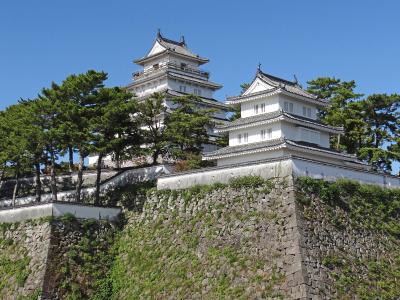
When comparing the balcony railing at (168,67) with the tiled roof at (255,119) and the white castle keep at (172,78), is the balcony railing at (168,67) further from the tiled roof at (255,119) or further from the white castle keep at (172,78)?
the tiled roof at (255,119)

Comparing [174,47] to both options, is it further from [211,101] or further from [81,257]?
[81,257]

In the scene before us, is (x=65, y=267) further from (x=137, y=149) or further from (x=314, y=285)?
(x=314, y=285)

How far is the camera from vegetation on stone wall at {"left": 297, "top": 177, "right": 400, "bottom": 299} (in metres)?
26.1

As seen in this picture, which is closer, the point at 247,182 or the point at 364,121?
the point at 247,182

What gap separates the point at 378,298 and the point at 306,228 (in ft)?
13.0

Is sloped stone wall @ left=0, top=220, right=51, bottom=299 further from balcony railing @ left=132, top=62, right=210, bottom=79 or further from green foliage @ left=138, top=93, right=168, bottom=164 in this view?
balcony railing @ left=132, top=62, right=210, bottom=79

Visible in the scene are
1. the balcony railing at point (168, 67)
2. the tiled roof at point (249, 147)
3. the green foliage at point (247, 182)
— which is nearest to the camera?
the green foliage at point (247, 182)

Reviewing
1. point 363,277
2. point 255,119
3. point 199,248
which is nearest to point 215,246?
point 199,248

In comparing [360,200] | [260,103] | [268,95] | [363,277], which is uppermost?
[268,95]

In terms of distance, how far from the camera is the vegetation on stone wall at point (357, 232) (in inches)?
1026

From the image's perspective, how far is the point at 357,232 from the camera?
28.4 metres

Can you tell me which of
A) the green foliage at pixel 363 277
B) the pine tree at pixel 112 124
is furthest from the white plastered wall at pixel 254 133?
the green foliage at pixel 363 277

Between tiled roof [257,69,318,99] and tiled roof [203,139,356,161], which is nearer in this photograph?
tiled roof [203,139,356,161]

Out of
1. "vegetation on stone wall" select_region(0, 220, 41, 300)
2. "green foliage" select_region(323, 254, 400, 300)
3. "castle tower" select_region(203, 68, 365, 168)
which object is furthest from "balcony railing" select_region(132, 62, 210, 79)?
"green foliage" select_region(323, 254, 400, 300)
